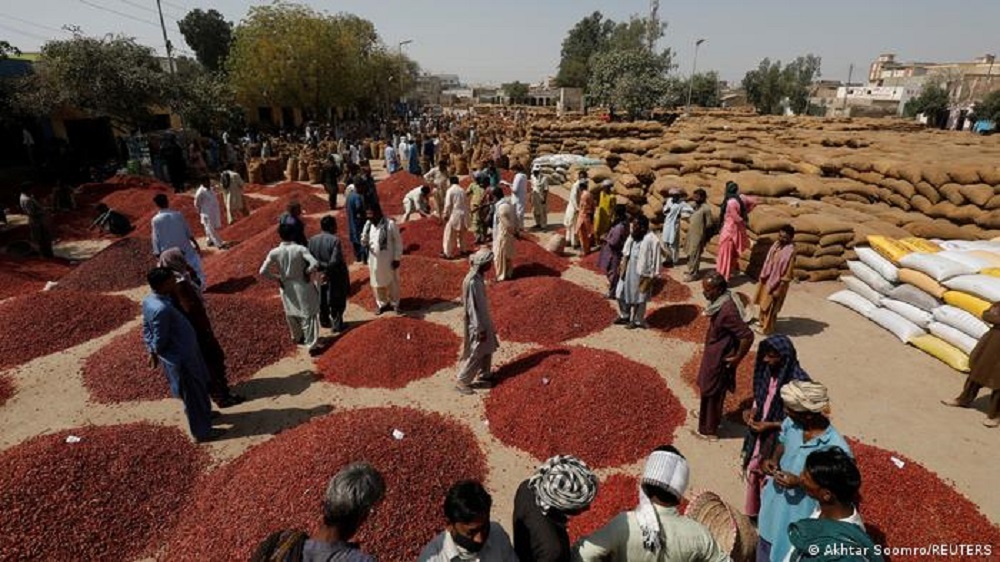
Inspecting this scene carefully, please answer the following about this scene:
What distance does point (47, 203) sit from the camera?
580 inches

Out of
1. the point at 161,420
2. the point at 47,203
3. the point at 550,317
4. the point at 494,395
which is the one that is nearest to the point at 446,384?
the point at 494,395

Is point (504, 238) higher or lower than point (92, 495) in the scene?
higher

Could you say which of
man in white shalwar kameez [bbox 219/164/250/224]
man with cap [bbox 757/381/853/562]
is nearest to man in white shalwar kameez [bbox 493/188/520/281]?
man with cap [bbox 757/381/853/562]

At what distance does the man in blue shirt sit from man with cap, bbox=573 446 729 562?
4.26 m

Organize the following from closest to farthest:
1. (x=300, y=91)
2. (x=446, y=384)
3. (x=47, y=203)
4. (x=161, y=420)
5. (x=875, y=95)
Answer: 1. (x=161, y=420)
2. (x=446, y=384)
3. (x=47, y=203)
4. (x=300, y=91)
5. (x=875, y=95)

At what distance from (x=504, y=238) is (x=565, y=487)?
6.89 meters

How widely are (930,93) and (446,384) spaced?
55599mm

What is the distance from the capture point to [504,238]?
888cm

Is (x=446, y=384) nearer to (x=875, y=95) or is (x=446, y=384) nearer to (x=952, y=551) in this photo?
(x=952, y=551)

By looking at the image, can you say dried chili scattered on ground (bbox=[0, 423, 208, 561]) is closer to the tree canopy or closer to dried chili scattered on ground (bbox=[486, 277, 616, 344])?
dried chili scattered on ground (bbox=[486, 277, 616, 344])

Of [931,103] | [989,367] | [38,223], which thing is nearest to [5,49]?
[38,223]

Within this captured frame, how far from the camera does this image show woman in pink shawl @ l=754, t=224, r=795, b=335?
6.80 meters

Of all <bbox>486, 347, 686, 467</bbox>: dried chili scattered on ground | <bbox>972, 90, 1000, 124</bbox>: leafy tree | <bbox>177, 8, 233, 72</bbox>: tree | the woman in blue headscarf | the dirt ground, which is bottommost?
the dirt ground

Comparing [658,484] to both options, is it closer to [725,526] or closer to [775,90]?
[725,526]
